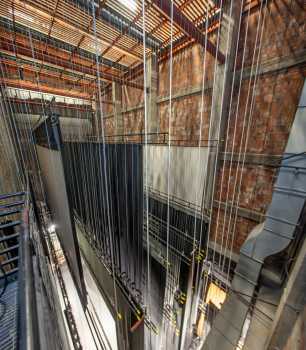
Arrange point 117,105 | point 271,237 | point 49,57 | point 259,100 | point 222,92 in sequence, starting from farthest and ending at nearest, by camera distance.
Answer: point 117,105 < point 49,57 < point 222,92 < point 259,100 < point 271,237

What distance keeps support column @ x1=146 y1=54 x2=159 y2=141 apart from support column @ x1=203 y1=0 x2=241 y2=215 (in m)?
1.60

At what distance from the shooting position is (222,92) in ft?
7.96

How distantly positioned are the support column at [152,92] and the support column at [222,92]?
160 cm

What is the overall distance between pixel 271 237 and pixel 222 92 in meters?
2.24

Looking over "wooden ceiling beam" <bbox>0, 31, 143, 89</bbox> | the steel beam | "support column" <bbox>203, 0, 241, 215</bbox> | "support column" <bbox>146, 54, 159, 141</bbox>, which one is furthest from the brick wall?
"wooden ceiling beam" <bbox>0, 31, 143, 89</bbox>

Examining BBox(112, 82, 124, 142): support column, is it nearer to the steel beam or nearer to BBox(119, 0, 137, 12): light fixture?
BBox(119, 0, 137, 12): light fixture

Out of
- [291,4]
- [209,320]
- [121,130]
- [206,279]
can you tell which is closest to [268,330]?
[206,279]

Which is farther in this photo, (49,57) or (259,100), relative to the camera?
(49,57)

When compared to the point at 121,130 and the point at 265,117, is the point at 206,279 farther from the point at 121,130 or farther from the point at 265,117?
the point at 121,130

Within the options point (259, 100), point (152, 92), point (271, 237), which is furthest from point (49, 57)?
point (271, 237)

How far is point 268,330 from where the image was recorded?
193cm

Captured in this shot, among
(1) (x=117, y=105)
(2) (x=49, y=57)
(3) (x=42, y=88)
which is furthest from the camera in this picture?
(1) (x=117, y=105)

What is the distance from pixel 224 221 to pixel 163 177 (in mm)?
1382

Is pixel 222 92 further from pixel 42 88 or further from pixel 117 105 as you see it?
pixel 42 88
